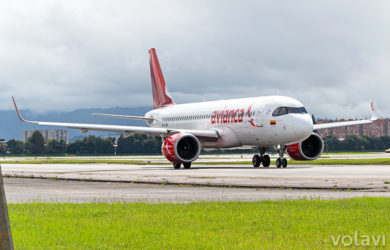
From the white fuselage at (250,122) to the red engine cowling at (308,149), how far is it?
2.48 m

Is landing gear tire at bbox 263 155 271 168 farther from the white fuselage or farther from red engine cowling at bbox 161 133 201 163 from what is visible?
red engine cowling at bbox 161 133 201 163

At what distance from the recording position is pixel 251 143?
3853cm

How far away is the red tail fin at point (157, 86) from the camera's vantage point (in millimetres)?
52806

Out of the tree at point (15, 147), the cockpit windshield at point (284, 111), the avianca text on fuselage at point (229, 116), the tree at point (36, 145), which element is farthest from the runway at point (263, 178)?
the tree at point (15, 147)

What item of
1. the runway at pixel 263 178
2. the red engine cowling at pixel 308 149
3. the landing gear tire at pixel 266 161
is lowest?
the runway at pixel 263 178

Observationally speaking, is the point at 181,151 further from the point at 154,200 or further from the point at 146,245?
the point at 146,245

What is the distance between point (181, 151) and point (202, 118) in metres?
A: 5.29

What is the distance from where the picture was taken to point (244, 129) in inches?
1499

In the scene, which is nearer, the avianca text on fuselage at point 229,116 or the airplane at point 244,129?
the airplane at point 244,129

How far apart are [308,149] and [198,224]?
31.9 metres

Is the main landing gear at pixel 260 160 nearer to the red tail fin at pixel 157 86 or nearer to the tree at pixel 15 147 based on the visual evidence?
the red tail fin at pixel 157 86

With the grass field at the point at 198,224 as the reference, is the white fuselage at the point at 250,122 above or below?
above

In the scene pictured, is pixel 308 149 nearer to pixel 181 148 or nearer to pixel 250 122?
pixel 250 122

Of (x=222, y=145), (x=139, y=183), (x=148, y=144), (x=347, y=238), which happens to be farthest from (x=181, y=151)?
(x=148, y=144)
